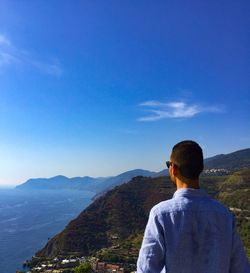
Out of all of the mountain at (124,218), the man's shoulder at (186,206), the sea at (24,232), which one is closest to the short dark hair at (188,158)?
the man's shoulder at (186,206)

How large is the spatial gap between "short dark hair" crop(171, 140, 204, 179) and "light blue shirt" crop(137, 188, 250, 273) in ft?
0.30

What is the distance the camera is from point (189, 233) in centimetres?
185

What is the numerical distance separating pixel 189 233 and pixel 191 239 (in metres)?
0.03

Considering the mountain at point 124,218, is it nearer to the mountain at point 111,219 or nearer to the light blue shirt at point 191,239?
the mountain at point 111,219

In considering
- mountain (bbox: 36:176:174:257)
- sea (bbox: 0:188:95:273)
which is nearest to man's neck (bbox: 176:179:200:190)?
sea (bbox: 0:188:95:273)

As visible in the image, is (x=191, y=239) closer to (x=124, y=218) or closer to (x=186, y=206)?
(x=186, y=206)

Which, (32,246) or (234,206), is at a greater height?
(234,206)

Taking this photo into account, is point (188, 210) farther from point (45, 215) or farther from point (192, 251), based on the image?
point (45, 215)

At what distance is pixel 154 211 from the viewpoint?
73.4 inches

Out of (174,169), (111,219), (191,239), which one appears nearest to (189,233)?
(191,239)

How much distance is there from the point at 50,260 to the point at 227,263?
69053mm

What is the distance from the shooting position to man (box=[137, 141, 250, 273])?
1.81 metres

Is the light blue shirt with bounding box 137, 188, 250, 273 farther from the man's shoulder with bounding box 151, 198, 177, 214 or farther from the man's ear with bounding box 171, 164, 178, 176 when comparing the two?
the man's ear with bounding box 171, 164, 178, 176

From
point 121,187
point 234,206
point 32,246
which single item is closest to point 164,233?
point 234,206
